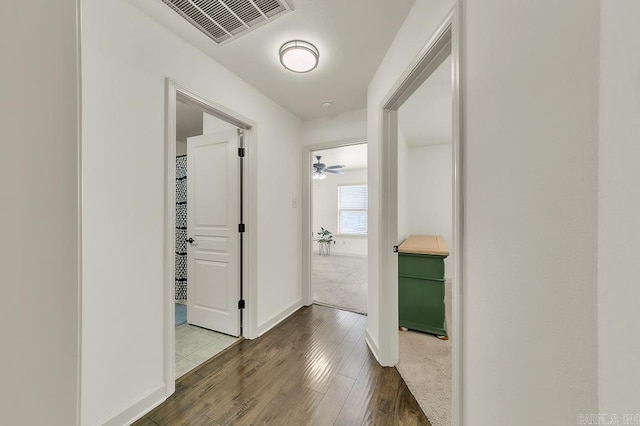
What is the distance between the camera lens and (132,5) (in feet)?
4.60

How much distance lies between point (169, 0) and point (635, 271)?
2.20 m

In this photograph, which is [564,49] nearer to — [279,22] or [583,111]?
[583,111]

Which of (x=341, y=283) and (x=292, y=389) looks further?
(x=341, y=283)

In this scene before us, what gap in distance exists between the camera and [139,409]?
4.60 ft

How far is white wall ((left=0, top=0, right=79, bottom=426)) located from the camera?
0.82ft

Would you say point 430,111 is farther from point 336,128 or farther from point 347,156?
point 347,156

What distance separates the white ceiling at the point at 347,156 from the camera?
4734mm

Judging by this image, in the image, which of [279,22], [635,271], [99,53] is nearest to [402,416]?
[635,271]

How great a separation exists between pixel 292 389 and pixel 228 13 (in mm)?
2550

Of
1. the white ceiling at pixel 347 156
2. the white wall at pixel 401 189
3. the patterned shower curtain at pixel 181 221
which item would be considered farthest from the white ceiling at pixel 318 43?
the white ceiling at pixel 347 156

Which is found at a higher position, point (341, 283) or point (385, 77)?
point (385, 77)

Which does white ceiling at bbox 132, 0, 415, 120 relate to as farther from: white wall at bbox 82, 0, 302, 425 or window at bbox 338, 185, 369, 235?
window at bbox 338, 185, 369, 235

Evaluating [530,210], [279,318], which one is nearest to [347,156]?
[279,318]

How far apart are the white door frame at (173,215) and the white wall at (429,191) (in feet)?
9.96
